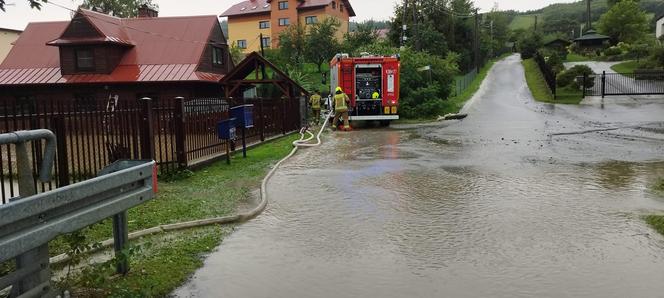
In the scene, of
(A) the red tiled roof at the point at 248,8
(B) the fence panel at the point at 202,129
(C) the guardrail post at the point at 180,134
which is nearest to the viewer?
(C) the guardrail post at the point at 180,134

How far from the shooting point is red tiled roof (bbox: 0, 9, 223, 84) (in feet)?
105

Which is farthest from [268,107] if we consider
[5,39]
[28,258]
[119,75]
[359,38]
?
[359,38]

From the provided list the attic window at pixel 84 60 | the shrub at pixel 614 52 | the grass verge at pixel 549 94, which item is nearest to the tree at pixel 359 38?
the grass verge at pixel 549 94

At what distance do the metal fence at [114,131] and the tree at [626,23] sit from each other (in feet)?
228

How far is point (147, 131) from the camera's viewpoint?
10305mm

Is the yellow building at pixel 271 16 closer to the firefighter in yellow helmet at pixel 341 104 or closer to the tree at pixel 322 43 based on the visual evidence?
the tree at pixel 322 43

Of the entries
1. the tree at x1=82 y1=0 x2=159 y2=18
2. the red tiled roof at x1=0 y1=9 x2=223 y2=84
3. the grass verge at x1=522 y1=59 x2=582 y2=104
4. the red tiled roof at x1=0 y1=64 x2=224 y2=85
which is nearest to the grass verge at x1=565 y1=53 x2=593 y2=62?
the grass verge at x1=522 y1=59 x2=582 y2=104

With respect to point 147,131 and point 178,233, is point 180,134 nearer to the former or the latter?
point 147,131

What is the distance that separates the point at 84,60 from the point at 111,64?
1.44 m

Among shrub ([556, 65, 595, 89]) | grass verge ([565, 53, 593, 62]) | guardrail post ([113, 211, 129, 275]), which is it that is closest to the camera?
guardrail post ([113, 211, 129, 275])

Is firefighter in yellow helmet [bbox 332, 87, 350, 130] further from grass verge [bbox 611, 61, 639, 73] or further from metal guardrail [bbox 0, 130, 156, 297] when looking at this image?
grass verge [bbox 611, 61, 639, 73]

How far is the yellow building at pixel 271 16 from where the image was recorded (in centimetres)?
7369

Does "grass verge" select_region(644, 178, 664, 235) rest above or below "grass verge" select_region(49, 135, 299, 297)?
below

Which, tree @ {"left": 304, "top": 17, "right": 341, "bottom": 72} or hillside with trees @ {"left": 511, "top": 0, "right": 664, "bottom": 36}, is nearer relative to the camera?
tree @ {"left": 304, "top": 17, "right": 341, "bottom": 72}
